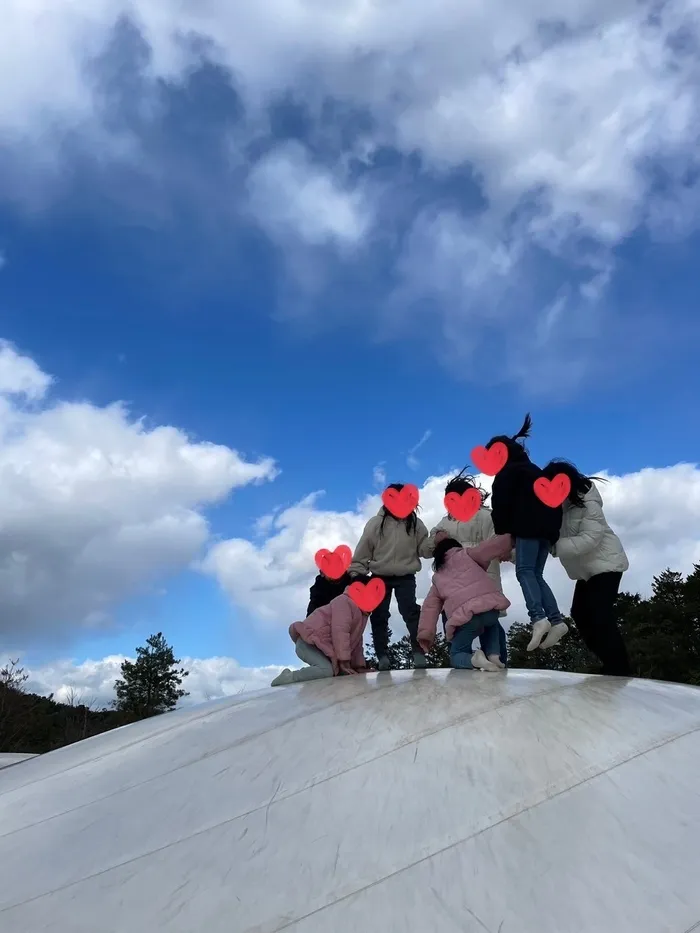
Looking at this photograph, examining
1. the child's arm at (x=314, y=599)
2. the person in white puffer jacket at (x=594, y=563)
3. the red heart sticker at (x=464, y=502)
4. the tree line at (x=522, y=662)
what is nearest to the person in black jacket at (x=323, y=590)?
the child's arm at (x=314, y=599)

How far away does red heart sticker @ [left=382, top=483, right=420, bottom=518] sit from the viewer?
7805 mm

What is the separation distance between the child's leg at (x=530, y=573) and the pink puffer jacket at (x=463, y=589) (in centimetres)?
24

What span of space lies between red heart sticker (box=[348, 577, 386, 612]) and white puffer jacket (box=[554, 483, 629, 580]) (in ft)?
6.98

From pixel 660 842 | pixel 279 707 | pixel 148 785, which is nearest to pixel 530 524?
pixel 279 707

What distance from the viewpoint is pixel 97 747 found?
19.9 feet

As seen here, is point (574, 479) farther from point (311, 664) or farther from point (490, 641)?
point (311, 664)

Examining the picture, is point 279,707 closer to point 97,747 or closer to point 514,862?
point 97,747

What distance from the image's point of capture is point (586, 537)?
19.7 ft

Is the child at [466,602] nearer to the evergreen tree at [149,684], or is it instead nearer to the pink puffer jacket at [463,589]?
the pink puffer jacket at [463,589]

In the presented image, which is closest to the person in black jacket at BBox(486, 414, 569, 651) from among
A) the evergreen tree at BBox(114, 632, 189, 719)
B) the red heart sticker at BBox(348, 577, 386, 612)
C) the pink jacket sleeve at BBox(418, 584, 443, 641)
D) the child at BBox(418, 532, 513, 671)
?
the child at BBox(418, 532, 513, 671)

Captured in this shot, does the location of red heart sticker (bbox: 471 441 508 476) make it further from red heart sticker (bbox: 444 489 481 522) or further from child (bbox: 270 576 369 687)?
child (bbox: 270 576 369 687)

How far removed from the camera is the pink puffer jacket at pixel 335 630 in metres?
6.90

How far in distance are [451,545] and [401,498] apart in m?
1.44

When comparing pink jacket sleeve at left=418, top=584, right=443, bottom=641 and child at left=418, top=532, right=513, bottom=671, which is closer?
child at left=418, top=532, right=513, bottom=671
